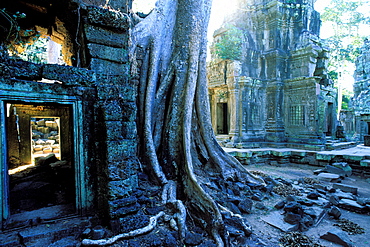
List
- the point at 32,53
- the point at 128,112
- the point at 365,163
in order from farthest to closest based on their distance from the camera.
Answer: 1. the point at 365,163
2. the point at 32,53
3. the point at 128,112

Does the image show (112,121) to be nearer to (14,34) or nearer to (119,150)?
(119,150)

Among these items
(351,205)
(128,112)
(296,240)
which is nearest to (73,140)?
(128,112)

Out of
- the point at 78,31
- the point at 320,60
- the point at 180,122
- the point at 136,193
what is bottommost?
the point at 136,193

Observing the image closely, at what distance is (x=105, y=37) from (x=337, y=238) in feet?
13.4

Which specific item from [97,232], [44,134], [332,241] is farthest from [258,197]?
[44,134]

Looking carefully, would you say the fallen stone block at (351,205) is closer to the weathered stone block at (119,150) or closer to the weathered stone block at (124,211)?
the weathered stone block at (124,211)

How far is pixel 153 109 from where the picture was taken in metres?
4.07

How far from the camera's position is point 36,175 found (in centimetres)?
495

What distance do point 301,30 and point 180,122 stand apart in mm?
8082

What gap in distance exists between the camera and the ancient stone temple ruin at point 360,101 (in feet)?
39.8

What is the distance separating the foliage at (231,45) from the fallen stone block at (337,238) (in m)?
7.14

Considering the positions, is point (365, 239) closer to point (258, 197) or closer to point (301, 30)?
point (258, 197)

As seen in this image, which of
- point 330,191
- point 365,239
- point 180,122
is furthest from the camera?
point 330,191

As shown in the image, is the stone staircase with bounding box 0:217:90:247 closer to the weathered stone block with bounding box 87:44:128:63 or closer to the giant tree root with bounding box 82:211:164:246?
the giant tree root with bounding box 82:211:164:246
